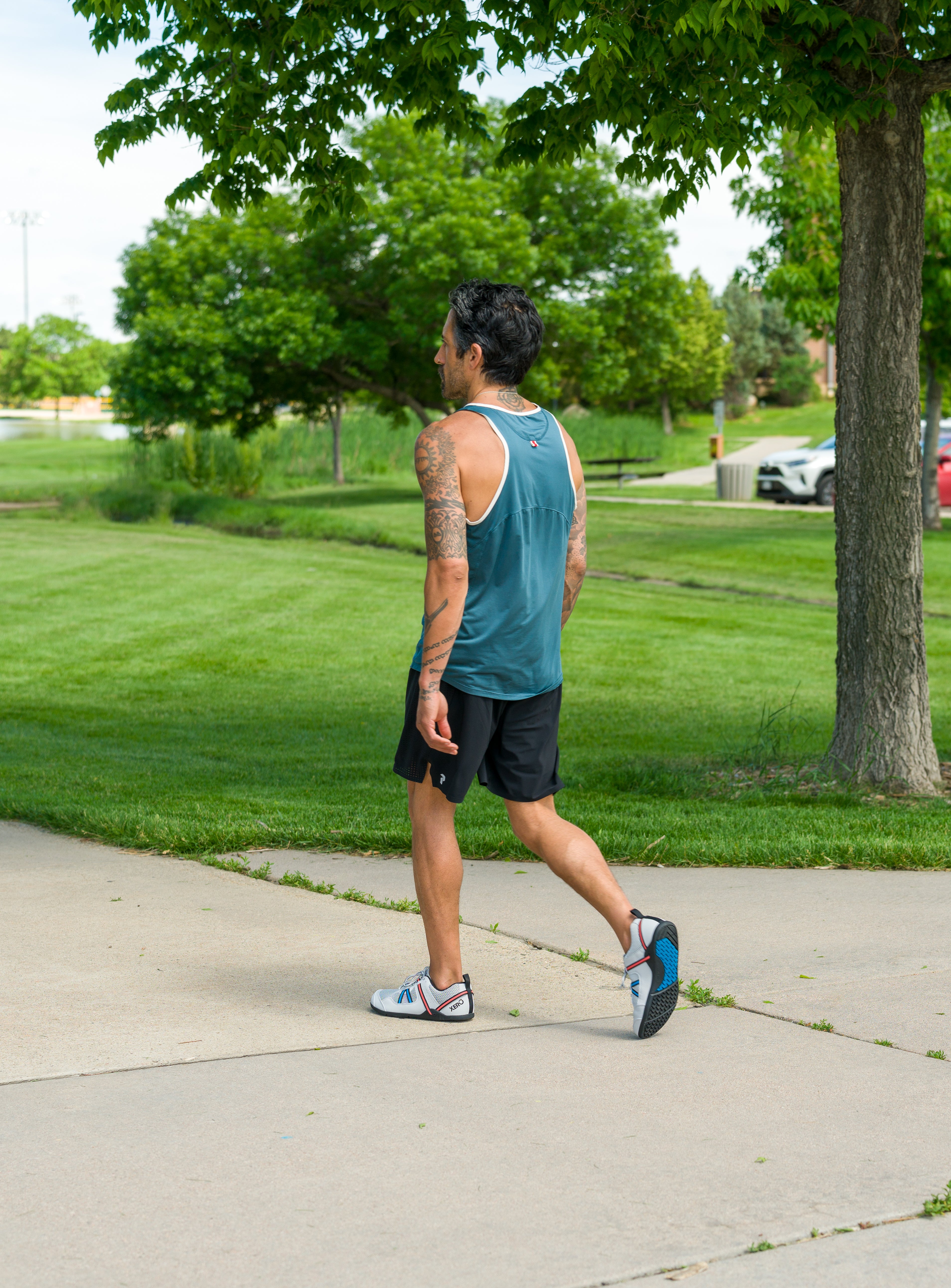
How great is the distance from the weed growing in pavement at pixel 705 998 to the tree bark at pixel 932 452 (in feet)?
70.7

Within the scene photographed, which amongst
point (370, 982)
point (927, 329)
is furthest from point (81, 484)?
point (370, 982)

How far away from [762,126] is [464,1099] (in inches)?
232

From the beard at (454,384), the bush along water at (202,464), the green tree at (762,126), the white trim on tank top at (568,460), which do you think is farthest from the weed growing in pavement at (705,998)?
the bush along water at (202,464)

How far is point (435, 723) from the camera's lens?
3748 millimetres

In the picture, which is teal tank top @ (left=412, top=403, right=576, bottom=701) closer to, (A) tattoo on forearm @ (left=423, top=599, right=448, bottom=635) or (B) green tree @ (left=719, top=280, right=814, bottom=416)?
(A) tattoo on forearm @ (left=423, top=599, right=448, bottom=635)

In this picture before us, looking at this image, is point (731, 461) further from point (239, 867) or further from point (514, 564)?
point (514, 564)

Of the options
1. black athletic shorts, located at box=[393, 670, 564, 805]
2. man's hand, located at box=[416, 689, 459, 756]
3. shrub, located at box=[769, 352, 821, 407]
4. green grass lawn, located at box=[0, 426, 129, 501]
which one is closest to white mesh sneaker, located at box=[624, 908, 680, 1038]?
black athletic shorts, located at box=[393, 670, 564, 805]

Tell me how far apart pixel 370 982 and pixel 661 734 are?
5.33 m

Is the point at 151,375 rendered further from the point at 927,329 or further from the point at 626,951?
the point at 626,951

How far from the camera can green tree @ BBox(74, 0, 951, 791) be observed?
258 inches

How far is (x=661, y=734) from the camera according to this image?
369 inches

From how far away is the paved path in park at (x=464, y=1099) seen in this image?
8.63 feet

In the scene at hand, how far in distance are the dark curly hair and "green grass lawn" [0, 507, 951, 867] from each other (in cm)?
263

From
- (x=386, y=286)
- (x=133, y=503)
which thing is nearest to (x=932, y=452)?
(x=386, y=286)
